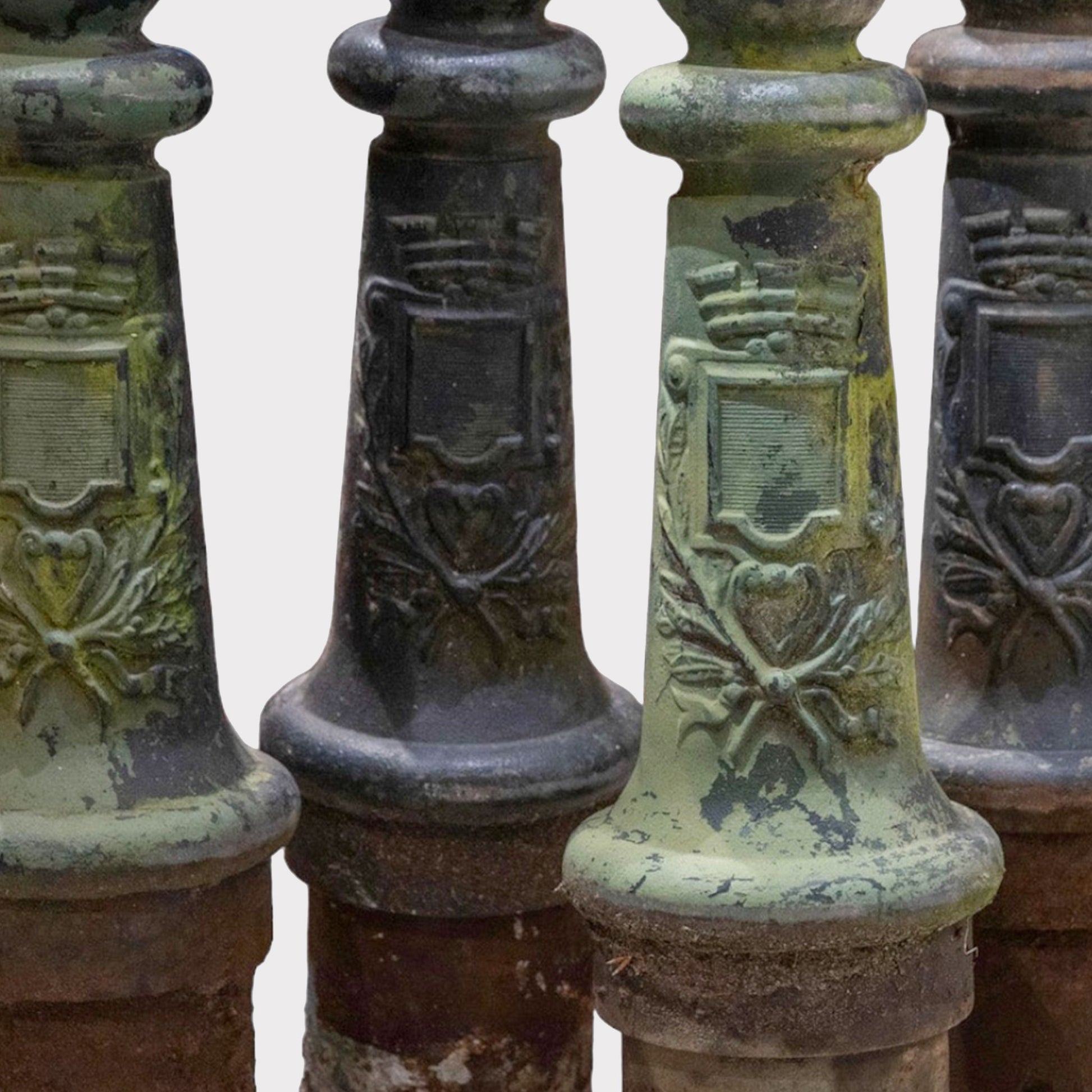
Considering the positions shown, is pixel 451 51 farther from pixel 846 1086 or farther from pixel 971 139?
pixel 846 1086

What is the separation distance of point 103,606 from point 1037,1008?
1.16m

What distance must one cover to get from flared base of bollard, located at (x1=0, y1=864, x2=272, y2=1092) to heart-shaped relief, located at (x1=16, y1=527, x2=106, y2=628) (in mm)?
309

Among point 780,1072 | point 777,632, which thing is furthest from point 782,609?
point 780,1072

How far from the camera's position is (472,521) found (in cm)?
517

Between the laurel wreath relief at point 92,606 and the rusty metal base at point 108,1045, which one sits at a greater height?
the laurel wreath relief at point 92,606

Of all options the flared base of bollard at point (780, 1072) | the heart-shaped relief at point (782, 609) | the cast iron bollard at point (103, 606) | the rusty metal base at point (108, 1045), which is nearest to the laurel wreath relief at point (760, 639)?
the heart-shaped relief at point (782, 609)

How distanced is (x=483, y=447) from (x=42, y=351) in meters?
0.56

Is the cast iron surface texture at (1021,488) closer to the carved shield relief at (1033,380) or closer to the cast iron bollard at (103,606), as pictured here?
the carved shield relief at (1033,380)

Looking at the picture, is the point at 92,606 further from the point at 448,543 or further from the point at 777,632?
the point at 777,632

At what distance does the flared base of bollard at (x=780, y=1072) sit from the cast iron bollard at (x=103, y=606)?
477 millimetres

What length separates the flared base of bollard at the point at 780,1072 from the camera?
4770 millimetres

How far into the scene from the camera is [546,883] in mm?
5270

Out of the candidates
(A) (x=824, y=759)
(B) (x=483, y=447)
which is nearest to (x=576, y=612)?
(B) (x=483, y=447)

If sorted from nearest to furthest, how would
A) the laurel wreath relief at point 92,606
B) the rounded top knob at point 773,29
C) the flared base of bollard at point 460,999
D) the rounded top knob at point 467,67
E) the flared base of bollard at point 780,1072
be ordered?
the rounded top knob at point 773,29 → the flared base of bollard at point 780,1072 → the laurel wreath relief at point 92,606 → the rounded top knob at point 467,67 → the flared base of bollard at point 460,999
